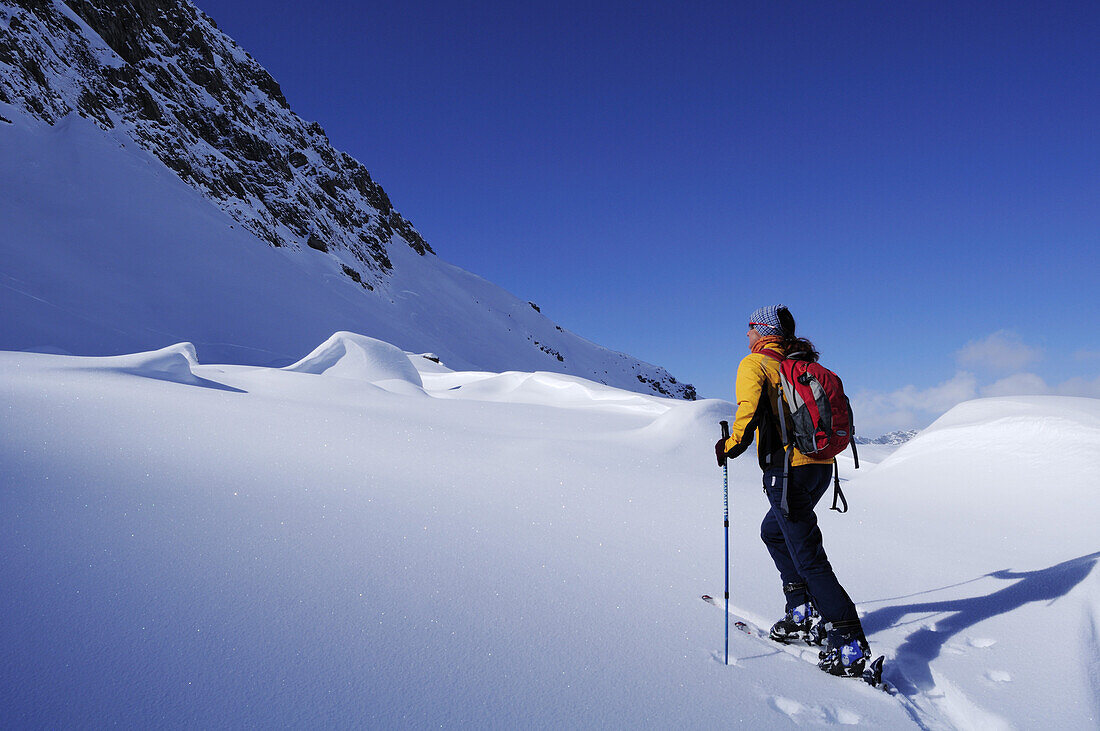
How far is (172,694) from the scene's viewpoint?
6.27ft

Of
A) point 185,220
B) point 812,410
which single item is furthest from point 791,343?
point 185,220

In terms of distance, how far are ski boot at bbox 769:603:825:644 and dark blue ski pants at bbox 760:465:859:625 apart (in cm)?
12

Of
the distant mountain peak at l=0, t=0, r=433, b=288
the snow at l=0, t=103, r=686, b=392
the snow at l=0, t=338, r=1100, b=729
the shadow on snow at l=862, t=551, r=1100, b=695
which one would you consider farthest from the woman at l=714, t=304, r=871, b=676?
the distant mountain peak at l=0, t=0, r=433, b=288

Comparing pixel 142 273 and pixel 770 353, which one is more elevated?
pixel 142 273

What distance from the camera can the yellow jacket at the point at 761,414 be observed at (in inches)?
111

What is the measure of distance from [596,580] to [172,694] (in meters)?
2.23

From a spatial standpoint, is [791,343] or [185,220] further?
[185,220]

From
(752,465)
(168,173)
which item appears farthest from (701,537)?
(168,173)

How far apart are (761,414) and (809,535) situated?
2.20 ft

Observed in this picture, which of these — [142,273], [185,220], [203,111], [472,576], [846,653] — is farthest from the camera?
[203,111]

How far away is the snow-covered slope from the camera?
2561 cm

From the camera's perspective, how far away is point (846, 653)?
269 centimetres

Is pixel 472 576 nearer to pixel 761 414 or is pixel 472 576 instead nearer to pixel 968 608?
pixel 761 414

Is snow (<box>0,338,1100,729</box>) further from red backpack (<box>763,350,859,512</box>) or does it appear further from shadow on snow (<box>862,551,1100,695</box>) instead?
red backpack (<box>763,350,859,512</box>)
